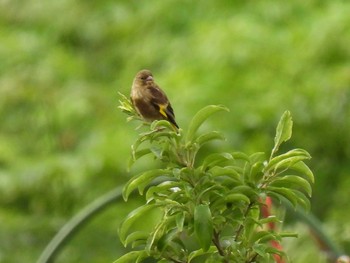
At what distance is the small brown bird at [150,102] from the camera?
231 cm

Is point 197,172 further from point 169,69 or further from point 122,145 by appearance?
point 169,69

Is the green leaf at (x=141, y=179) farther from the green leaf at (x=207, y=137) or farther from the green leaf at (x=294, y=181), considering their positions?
the green leaf at (x=294, y=181)

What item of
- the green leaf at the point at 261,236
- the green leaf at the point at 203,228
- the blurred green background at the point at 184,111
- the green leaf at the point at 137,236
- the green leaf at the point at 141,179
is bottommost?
the green leaf at the point at 261,236

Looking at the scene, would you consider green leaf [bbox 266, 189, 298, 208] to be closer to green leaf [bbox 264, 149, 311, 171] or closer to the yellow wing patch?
green leaf [bbox 264, 149, 311, 171]

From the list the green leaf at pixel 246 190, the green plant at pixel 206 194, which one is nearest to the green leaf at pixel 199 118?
the green plant at pixel 206 194

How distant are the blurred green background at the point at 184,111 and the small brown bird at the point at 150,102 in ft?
10.4

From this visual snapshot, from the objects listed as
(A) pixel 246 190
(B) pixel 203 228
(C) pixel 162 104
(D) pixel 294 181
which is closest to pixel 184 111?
(C) pixel 162 104

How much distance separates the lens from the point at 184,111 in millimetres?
6129

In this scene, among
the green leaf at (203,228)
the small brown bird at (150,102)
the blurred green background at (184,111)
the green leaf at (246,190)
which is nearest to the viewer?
the green leaf at (203,228)

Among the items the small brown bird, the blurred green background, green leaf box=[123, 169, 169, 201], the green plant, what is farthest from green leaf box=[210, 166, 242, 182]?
the blurred green background

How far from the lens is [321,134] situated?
20.9 ft

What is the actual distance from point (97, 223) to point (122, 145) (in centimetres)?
49

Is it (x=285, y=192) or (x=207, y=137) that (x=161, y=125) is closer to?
(x=207, y=137)

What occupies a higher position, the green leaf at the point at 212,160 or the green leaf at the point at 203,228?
the green leaf at the point at 212,160
